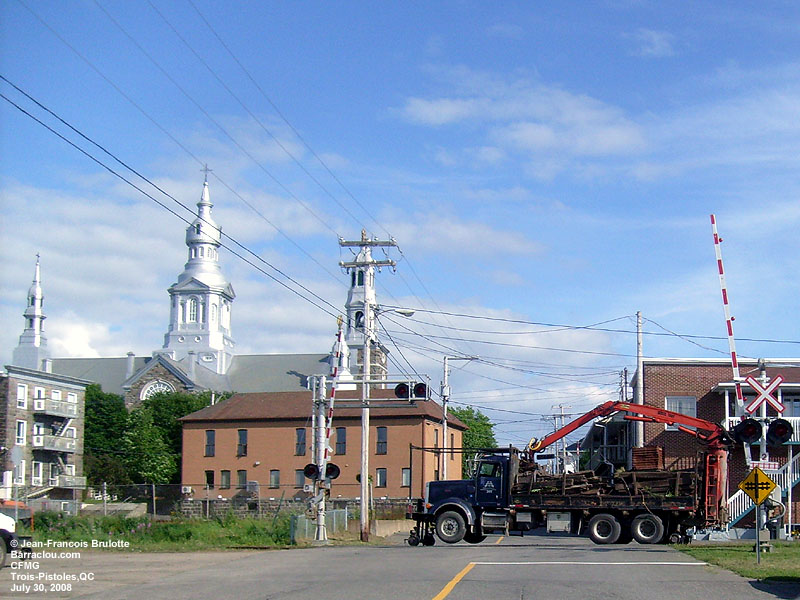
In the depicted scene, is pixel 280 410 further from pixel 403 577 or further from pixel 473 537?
pixel 403 577

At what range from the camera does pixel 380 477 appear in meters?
74.5

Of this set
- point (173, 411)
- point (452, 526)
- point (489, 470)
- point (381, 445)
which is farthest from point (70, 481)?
point (489, 470)

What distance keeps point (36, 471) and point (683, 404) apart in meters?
53.6

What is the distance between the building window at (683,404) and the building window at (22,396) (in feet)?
169

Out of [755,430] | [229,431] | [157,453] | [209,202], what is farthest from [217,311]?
[755,430]

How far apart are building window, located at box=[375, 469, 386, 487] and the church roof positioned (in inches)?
159

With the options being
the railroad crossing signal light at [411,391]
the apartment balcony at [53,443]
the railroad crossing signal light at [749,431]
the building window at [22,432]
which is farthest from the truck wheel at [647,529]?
the apartment balcony at [53,443]

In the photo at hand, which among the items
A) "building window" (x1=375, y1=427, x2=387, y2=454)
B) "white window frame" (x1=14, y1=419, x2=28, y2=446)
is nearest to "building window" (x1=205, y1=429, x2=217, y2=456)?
"building window" (x1=375, y1=427, x2=387, y2=454)

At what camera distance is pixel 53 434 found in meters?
81.4

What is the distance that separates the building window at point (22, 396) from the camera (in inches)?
3017

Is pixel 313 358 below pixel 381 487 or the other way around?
the other way around

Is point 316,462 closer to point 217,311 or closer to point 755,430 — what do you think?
point 755,430

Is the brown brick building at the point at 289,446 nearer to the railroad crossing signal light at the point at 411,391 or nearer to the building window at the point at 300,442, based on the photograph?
the building window at the point at 300,442

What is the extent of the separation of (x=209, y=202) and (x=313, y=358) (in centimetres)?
2550
